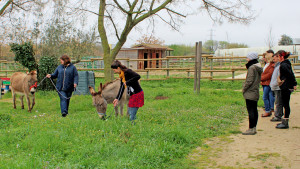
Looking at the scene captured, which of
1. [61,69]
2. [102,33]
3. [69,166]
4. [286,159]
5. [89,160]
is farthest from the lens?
[102,33]

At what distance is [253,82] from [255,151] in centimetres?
175

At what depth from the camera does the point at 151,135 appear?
5219 millimetres

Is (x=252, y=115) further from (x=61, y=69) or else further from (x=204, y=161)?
(x=61, y=69)

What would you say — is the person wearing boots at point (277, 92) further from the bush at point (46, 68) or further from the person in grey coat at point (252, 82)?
the bush at point (46, 68)

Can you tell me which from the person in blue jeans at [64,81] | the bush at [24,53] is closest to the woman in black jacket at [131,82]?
the person in blue jeans at [64,81]

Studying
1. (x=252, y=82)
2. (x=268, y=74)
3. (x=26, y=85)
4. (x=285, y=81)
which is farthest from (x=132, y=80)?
(x=26, y=85)

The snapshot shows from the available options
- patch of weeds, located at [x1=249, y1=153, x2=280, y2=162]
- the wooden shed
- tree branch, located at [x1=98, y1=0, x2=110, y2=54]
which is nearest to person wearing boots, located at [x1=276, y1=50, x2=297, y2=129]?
patch of weeds, located at [x1=249, y1=153, x2=280, y2=162]

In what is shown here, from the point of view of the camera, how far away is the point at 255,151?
479cm

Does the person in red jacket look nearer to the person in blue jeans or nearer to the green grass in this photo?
the green grass

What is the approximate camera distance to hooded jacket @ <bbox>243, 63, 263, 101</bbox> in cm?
584

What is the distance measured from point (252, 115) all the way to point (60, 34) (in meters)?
15.4

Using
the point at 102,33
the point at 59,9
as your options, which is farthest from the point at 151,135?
the point at 59,9

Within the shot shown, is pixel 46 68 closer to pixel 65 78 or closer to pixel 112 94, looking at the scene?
pixel 65 78

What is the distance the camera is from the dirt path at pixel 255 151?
165 inches
